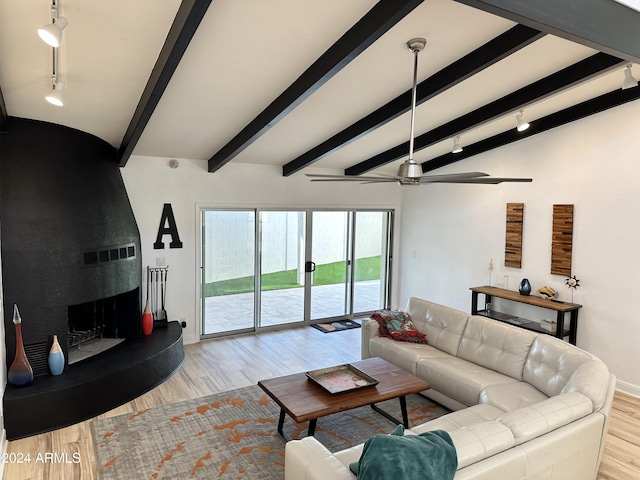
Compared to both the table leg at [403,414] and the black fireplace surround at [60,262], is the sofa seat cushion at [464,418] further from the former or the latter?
the black fireplace surround at [60,262]

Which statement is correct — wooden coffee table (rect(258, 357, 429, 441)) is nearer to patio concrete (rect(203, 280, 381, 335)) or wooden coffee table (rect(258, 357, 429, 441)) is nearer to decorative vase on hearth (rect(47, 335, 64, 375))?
decorative vase on hearth (rect(47, 335, 64, 375))

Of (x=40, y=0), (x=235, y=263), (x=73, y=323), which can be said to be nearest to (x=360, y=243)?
(x=235, y=263)

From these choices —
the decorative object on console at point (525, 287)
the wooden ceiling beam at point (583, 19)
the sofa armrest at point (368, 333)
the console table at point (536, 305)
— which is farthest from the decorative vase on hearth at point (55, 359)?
the decorative object on console at point (525, 287)

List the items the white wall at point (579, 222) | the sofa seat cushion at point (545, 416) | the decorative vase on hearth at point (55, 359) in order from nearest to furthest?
1. the sofa seat cushion at point (545, 416)
2. the decorative vase on hearth at point (55, 359)
3. the white wall at point (579, 222)

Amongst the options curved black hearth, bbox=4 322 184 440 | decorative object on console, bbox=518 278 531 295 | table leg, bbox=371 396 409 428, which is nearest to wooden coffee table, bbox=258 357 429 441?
table leg, bbox=371 396 409 428

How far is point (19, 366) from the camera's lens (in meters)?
3.74

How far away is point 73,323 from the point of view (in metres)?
4.82

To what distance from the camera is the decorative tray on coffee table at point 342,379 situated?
3.63 metres

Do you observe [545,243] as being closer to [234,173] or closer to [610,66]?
[610,66]

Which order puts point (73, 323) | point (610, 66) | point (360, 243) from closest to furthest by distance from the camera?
point (610, 66), point (73, 323), point (360, 243)

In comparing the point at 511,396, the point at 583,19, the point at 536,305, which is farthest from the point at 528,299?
the point at 583,19

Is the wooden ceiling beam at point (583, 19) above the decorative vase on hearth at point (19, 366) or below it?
above

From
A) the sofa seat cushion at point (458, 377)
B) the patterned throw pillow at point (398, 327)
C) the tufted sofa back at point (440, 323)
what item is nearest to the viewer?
the sofa seat cushion at point (458, 377)

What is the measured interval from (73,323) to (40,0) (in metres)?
3.50
